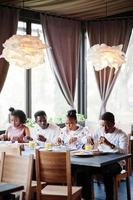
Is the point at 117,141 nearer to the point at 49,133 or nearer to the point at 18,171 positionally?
the point at 49,133

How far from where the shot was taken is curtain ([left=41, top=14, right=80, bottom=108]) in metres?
7.65

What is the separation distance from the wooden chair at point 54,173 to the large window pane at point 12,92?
9.99 ft

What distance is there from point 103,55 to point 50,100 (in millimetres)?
2197

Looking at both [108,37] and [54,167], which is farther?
[108,37]

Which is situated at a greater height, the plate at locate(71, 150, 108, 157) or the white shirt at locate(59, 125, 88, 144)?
the white shirt at locate(59, 125, 88, 144)

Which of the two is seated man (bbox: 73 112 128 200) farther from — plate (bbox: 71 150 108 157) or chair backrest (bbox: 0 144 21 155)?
chair backrest (bbox: 0 144 21 155)

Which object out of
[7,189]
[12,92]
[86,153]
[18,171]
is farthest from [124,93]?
[7,189]

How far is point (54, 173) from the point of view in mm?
4016

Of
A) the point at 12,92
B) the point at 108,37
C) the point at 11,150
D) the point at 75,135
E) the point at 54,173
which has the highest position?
the point at 108,37

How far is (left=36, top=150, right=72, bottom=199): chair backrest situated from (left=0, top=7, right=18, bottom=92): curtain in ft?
9.64

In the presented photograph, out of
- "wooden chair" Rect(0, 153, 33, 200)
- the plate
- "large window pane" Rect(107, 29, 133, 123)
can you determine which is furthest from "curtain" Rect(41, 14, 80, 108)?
"wooden chair" Rect(0, 153, 33, 200)

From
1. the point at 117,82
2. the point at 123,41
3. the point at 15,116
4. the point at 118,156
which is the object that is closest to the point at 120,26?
the point at 123,41

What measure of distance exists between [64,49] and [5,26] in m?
1.49

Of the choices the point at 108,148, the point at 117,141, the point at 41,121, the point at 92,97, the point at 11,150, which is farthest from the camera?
the point at 92,97
